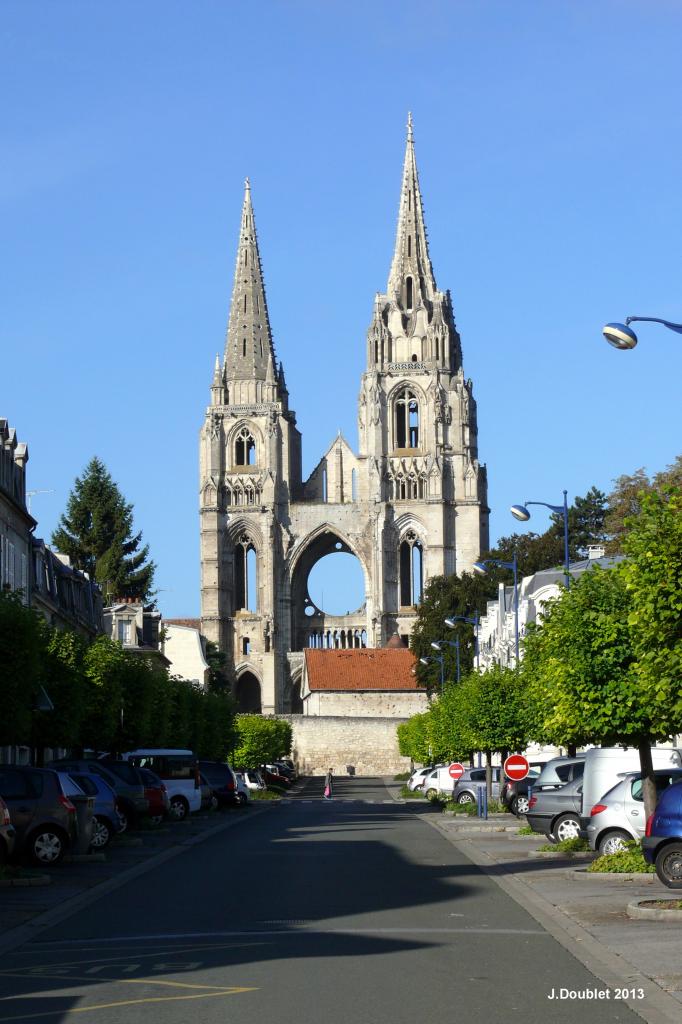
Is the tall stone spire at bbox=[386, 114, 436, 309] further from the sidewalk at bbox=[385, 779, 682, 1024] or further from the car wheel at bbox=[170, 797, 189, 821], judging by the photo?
the sidewalk at bbox=[385, 779, 682, 1024]

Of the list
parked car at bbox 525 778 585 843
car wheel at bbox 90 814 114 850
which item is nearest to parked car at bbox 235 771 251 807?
car wheel at bbox 90 814 114 850

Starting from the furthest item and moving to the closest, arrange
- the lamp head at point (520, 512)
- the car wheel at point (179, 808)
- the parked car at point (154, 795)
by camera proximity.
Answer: the car wheel at point (179, 808), the parked car at point (154, 795), the lamp head at point (520, 512)

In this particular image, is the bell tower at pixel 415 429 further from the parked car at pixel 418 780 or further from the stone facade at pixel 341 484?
the parked car at pixel 418 780

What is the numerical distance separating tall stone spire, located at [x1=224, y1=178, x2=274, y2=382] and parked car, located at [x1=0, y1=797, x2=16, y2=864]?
425ft

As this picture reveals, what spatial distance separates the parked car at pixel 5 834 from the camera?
70.1 feet

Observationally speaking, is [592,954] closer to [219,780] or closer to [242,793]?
[219,780]

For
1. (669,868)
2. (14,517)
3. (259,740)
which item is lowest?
(669,868)

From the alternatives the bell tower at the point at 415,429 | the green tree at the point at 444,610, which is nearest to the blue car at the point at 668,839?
the green tree at the point at 444,610

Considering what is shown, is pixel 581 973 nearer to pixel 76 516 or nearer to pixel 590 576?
pixel 590 576

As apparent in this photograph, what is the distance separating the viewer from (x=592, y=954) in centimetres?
1397

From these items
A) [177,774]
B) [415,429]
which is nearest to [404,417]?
[415,429]

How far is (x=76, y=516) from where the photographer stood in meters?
130

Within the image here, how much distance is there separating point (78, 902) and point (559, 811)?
12.2m

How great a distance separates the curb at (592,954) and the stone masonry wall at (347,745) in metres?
100.0
